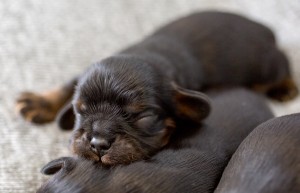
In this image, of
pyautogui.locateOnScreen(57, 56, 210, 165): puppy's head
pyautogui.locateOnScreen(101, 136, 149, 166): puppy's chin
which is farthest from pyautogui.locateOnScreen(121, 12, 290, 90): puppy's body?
pyautogui.locateOnScreen(101, 136, 149, 166): puppy's chin

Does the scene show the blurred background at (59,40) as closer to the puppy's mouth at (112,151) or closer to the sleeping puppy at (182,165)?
the puppy's mouth at (112,151)

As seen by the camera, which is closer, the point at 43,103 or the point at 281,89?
the point at 43,103

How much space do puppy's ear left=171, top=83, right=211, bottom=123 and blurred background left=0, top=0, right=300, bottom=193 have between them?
0.61 metres

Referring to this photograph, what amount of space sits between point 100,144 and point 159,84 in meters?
0.44

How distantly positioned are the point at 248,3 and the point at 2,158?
228 cm

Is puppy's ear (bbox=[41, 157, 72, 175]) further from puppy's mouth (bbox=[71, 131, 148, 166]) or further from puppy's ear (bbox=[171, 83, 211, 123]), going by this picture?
puppy's ear (bbox=[171, 83, 211, 123])

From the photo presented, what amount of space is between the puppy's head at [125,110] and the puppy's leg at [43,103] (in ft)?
1.74

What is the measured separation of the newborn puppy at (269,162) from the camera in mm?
1642

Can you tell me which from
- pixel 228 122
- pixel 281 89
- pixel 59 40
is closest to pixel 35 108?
pixel 59 40

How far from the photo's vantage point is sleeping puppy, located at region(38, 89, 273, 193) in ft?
5.82

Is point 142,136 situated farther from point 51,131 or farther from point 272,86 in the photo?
point 272,86

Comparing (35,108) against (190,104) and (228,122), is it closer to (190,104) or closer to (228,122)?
(190,104)

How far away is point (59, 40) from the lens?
3377 mm

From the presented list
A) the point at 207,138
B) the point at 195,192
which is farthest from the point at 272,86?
the point at 195,192
